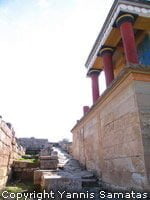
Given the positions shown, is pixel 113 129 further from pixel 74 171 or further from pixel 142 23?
pixel 142 23

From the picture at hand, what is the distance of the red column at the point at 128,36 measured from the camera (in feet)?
22.7

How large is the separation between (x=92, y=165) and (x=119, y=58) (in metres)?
5.63

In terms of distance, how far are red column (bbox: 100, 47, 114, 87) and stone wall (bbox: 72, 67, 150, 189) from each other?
202cm

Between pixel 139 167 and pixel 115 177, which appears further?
pixel 115 177

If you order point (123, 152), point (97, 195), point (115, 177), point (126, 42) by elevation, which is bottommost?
point (97, 195)

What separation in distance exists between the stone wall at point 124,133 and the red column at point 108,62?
202cm

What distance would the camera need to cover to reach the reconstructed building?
474cm

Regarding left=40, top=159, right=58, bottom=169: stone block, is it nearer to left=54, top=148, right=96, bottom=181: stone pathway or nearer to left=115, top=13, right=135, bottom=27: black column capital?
left=54, top=148, right=96, bottom=181: stone pathway

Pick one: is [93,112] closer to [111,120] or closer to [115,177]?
[111,120]

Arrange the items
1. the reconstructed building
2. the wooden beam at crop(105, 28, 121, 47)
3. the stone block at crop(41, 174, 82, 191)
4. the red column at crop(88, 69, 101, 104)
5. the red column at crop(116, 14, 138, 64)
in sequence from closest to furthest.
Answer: the reconstructed building → the stone block at crop(41, 174, 82, 191) → the red column at crop(116, 14, 138, 64) → the wooden beam at crop(105, 28, 121, 47) → the red column at crop(88, 69, 101, 104)

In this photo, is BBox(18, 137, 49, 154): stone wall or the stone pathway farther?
BBox(18, 137, 49, 154): stone wall

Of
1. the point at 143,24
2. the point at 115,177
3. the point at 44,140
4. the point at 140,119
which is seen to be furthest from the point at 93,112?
the point at 44,140

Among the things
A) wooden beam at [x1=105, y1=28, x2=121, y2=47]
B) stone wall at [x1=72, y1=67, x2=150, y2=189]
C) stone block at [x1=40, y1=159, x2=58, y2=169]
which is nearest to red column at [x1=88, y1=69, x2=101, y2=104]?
wooden beam at [x1=105, y1=28, x2=121, y2=47]

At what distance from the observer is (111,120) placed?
20.7 feet
